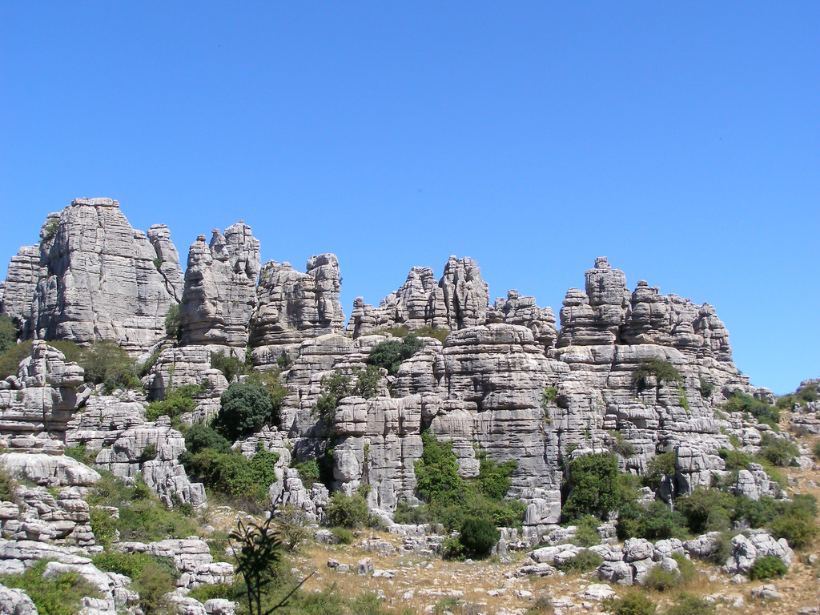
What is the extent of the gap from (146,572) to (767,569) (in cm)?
1677

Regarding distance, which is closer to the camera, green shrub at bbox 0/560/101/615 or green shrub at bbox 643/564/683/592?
green shrub at bbox 0/560/101/615

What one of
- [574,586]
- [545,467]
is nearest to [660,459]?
[545,467]

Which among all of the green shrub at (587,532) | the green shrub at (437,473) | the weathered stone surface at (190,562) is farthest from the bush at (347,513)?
the weathered stone surface at (190,562)

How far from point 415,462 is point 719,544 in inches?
411

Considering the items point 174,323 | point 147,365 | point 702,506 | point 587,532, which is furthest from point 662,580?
point 174,323

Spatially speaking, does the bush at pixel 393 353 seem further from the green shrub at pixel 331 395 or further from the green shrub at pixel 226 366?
the green shrub at pixel 226 366

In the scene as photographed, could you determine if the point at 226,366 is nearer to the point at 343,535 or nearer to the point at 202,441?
the point at 202,441

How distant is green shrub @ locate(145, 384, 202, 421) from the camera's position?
133 ft

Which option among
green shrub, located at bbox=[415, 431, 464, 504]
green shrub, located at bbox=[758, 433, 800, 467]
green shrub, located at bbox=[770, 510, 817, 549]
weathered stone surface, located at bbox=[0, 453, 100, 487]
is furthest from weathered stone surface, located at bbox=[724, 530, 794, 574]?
weathered stone surface, located at bbox=[0, 453, 100, 487]

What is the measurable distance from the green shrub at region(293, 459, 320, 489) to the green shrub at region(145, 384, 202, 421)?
5.41 meters

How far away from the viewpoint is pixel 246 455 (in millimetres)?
38656

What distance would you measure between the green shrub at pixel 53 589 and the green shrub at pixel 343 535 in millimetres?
10842

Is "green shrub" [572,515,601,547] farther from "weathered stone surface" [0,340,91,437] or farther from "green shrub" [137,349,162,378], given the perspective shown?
"green shrub" [137,349,162,378]

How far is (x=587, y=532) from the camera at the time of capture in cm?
3462
